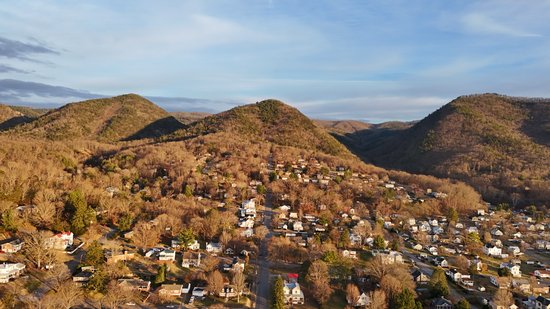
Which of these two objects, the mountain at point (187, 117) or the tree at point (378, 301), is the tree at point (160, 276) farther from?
the mountain at point (187, 117)

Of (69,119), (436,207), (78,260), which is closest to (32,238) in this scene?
(78,260)

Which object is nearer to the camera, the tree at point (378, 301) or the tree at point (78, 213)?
the tree at point (378, 301)

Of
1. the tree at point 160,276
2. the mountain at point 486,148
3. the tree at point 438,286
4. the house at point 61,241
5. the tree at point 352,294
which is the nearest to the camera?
the tree at point 352,294

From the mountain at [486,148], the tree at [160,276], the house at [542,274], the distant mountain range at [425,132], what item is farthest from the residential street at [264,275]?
the distant mountain range at [425,132]

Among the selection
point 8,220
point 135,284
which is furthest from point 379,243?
point 8,220

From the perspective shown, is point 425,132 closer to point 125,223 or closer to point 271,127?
point 271,127

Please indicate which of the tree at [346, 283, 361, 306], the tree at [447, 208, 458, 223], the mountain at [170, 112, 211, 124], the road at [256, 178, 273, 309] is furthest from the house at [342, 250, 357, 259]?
the mountain at [170, 112, 211, 124]
